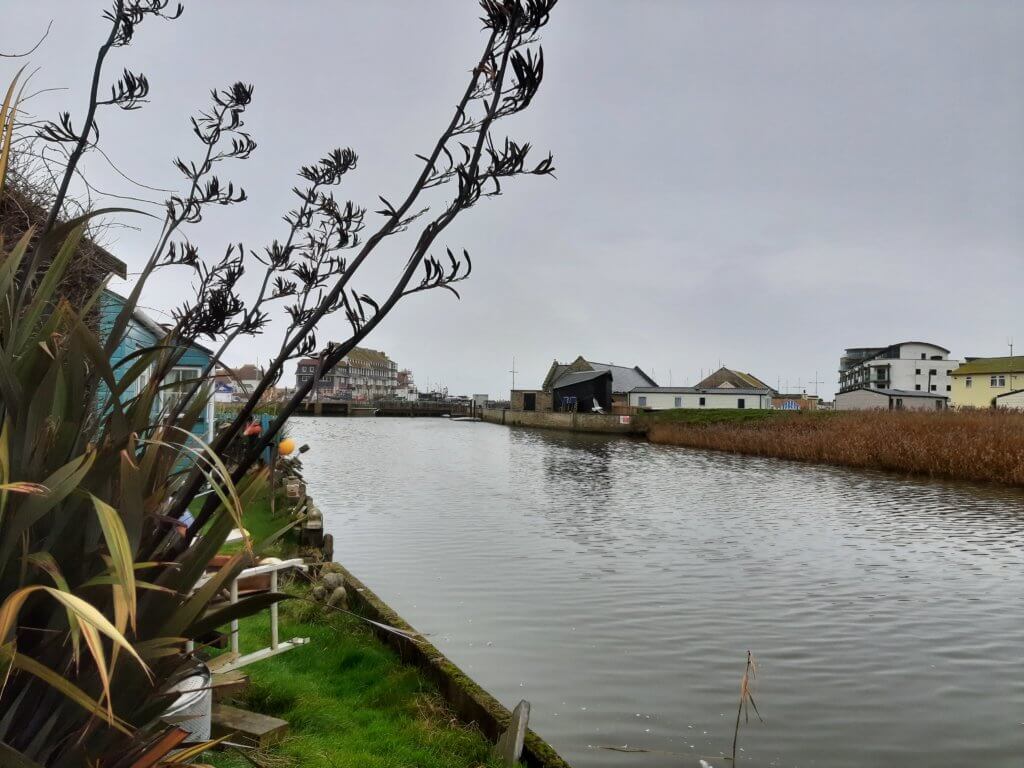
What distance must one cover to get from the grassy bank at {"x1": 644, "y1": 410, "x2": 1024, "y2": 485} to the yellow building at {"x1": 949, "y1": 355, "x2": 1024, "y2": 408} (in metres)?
34.7

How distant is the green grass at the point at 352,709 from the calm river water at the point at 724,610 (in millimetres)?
1378

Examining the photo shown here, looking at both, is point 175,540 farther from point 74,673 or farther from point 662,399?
point 662,399

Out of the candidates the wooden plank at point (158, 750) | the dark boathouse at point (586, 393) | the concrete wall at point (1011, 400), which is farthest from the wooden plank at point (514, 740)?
the dark boathouse at point (586, 393)

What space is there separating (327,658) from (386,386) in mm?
179465

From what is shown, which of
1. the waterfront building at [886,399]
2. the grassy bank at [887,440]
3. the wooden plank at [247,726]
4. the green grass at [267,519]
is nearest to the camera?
the wooden plank at [247,726]

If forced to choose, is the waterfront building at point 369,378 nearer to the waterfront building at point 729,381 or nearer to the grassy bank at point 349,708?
the waterfront building at point 729,381

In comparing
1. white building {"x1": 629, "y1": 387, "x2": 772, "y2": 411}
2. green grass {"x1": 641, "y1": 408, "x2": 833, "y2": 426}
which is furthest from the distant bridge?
green grass {"x1": 641, "y1": 408, "x2": 833, "y2": 426}

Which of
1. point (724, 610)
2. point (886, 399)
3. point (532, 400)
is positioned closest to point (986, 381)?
point (886, 399)

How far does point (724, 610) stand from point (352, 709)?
664 cm

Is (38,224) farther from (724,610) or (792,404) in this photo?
(792,404)

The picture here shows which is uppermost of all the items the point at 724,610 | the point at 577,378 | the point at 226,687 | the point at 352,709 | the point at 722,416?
the point at 577,378

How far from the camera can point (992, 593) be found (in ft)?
37.7

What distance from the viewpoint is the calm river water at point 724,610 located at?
6.54 m

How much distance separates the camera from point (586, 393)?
251 ft
